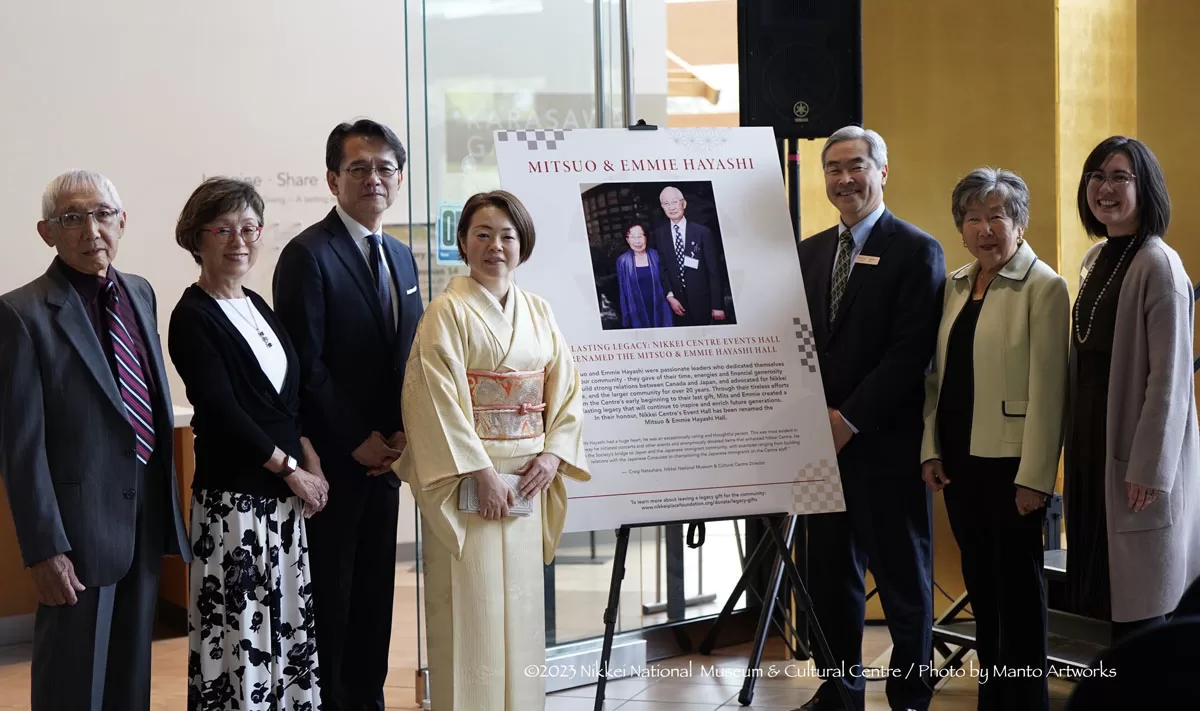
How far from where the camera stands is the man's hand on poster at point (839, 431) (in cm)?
314

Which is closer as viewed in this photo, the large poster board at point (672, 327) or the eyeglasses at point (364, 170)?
the eyeglasses at point (364, 170)

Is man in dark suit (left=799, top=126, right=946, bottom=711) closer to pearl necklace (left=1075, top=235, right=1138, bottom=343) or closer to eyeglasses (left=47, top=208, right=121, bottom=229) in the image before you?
pearl necklace (left=1075, top=235, right=1138, bottom=343)

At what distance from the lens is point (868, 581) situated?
14.7 ft

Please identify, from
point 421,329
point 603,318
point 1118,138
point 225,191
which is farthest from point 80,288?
point 1118,138

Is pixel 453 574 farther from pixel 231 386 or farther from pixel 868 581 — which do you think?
pixel 868 581

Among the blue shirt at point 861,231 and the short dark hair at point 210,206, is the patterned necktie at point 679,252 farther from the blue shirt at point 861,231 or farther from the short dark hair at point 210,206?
the short dark hair at point 210,206

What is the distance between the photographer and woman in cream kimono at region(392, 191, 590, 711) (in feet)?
8.64

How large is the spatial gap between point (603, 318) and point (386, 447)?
66cm

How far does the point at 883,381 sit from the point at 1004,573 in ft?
1.90

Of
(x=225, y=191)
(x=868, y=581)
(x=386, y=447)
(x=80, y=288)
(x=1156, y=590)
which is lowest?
(x=868, y=581)

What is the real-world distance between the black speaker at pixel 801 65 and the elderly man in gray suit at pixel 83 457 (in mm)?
1940

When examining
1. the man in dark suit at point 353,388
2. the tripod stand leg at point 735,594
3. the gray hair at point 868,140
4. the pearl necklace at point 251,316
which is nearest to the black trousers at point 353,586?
the man in dark suit at point 353,388

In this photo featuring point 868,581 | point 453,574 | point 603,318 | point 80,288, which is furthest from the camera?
point 868,581

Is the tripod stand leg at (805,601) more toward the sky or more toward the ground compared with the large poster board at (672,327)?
more toward the ground
